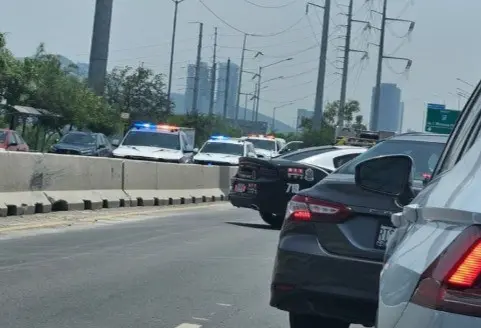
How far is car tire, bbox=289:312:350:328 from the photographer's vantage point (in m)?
6.53

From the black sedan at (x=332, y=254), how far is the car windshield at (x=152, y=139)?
890 inches

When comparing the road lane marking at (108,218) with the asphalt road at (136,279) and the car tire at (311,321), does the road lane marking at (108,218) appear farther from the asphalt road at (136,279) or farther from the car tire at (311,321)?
the car tire at (311,321)

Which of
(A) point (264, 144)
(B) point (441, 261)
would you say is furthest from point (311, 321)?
(A) point (264, 144)

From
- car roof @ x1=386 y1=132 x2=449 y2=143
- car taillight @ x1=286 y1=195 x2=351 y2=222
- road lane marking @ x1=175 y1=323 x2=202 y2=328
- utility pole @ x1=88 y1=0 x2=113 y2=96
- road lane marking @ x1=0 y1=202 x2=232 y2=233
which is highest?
utility pole @ x1=88 y1=0 x2=113 y2=96

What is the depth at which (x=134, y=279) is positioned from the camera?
9.89 metres

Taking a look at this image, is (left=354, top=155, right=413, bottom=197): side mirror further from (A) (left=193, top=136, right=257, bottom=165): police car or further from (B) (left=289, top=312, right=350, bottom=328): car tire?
(A) (left=193, top=136, right=257, bottom=165): police car

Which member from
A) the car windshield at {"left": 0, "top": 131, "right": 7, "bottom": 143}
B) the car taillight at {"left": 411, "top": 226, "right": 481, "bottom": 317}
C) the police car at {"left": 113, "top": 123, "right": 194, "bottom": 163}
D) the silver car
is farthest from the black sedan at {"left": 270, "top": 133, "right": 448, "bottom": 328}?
the car windshield at {"left": 0, "top": 131, "right": 7, "bottom": 143}

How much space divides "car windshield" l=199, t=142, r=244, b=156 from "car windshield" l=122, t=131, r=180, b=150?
3.28m

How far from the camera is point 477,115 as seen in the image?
374cm

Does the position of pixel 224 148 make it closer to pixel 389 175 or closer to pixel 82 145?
pixel 82 145

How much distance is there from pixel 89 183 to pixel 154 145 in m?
9.40

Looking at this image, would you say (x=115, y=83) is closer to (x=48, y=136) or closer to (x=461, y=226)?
(x=48, y=136)

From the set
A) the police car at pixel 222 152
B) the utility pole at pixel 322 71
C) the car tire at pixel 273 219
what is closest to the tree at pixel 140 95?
the utility pole at pixel 322 71

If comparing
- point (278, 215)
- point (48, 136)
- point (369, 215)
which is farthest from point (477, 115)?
point (48, 136)
